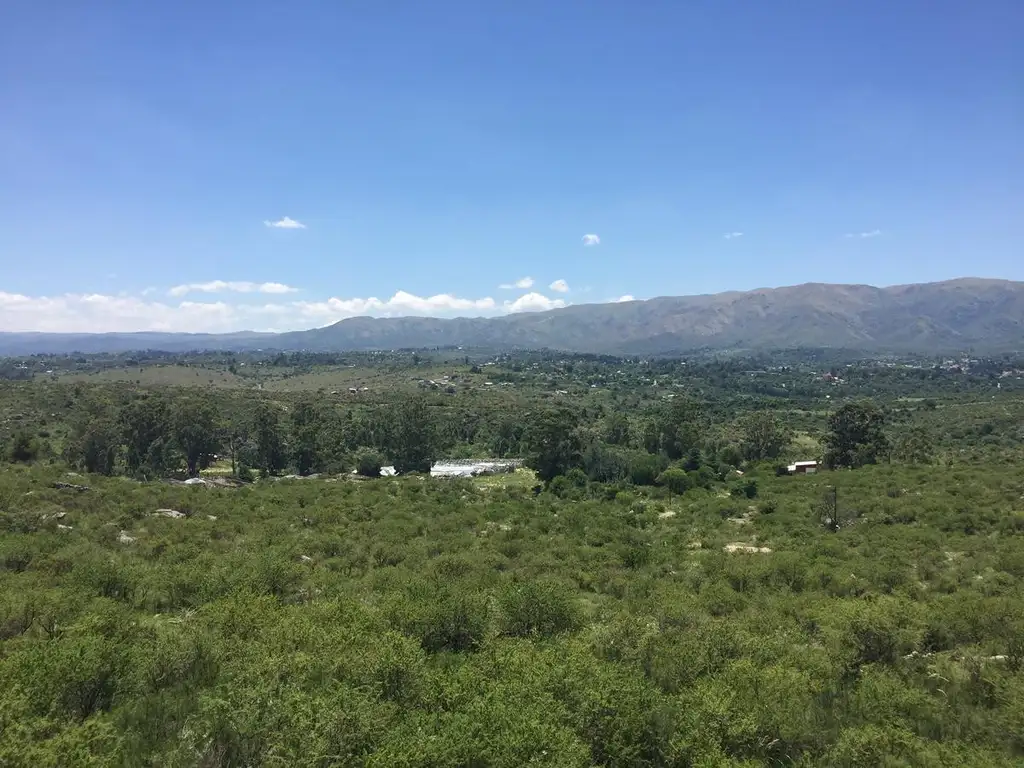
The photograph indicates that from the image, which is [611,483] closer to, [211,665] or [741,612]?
[741,612]

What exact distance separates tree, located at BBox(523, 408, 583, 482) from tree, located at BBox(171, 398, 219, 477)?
42.4m

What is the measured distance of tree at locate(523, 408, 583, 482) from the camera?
2685 inches

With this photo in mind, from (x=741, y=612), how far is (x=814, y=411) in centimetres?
14761

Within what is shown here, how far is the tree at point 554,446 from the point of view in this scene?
224 ft

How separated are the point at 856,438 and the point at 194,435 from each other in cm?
7973

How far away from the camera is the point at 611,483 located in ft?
211

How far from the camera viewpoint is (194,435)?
75.6 m

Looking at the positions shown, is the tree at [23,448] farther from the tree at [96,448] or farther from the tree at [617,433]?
the tree at [617,433]

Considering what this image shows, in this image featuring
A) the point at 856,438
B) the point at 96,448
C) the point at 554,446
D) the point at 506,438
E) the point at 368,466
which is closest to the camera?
the point at 96,448

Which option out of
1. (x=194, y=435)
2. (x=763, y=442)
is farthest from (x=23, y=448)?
(x=763, y=442)

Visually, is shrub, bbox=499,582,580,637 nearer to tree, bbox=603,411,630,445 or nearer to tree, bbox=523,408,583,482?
tree, bbox=523,408,583,482

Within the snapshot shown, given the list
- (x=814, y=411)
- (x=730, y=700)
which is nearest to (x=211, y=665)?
(x=730, y=700)

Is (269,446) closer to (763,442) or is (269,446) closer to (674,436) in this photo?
(674,436)

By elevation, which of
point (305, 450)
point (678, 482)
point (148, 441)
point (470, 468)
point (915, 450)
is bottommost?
point (470, 468)
